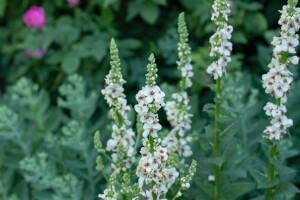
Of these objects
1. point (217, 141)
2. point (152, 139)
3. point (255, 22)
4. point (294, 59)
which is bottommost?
point (152, 139)

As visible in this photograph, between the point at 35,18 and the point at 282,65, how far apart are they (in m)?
2.03

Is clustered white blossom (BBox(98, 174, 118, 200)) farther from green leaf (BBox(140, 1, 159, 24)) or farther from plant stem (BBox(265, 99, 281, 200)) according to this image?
green leaf (BBox(140, 1, 159, 24))

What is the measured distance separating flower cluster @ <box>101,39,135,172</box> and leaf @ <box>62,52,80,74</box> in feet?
4.29

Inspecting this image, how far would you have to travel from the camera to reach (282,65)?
1.94 meters

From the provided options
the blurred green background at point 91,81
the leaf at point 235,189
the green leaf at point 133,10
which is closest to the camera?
the leaf at point 235,189

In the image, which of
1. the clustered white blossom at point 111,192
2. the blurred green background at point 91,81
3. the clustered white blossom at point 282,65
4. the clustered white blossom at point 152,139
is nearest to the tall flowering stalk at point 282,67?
the clustered white blossom at point 282,65

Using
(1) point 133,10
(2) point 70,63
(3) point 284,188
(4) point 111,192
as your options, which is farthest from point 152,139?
(1) point 133,10

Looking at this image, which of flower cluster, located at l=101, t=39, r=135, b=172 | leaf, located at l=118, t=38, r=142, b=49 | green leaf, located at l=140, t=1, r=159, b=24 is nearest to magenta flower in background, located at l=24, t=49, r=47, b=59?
leaf, located at l=118, t=38, r=142, b=49

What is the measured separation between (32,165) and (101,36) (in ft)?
3.83

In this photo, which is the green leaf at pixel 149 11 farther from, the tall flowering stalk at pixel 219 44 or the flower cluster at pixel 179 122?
the tall flowering stalk at pixel 219 44

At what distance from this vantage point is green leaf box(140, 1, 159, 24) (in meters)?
3.50

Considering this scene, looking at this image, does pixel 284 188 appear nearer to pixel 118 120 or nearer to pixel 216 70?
pixel 216 70

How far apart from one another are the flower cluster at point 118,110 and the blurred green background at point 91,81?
315 mm

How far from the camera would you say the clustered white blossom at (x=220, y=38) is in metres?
1.93
